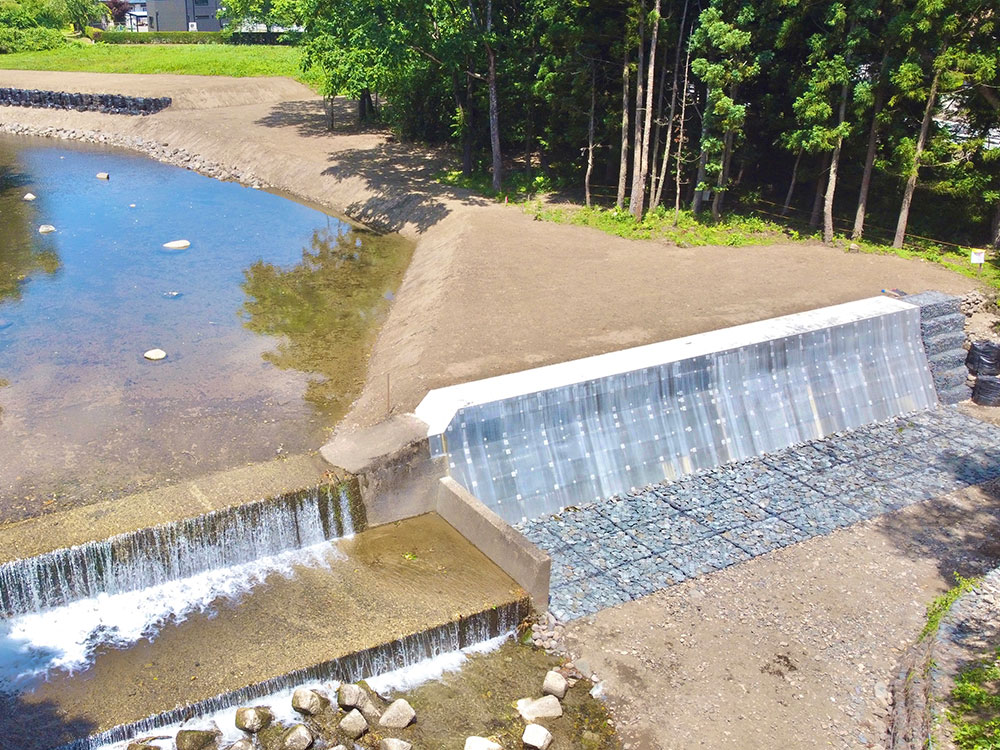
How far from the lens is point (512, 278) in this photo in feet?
71.9

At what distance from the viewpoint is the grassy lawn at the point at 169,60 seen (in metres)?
49.0

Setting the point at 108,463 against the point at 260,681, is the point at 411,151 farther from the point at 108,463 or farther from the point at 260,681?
the point at 260,681

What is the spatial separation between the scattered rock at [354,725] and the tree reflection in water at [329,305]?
22.5ft

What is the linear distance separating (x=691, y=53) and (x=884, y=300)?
9.46 metres

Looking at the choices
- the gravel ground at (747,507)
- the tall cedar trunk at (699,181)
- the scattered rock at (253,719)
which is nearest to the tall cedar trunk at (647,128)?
the tall cedar trunk at (699,181)

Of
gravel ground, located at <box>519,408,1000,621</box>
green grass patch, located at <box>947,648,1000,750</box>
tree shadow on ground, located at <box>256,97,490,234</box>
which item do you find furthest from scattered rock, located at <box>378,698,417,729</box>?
tree shadow on ground, located at <box>256,97,490,234</box>

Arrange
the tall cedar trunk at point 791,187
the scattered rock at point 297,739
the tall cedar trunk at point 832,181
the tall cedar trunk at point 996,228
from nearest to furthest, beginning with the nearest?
1. the scattered rock at point 297,739
2. the tall cedar trunk at point 832,181
3. the tall cedar trunk at point 996,228
4. the tall cedar trunk at point 791,187

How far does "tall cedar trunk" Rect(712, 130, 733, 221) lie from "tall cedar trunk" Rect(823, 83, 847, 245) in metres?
2.91

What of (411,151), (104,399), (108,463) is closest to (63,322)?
(104,399)

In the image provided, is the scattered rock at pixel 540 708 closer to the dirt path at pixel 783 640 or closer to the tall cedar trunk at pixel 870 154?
the dirt path at pixel 783 640

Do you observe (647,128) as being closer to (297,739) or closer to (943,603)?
(943,603)

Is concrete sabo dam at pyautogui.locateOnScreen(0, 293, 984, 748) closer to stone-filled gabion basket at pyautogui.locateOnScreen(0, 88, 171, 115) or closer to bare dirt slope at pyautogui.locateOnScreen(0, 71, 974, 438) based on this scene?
bare dirt slope at pyautogui.locateOnScreen(0, 71, 974, 438)

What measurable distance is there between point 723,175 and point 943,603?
1608 cm

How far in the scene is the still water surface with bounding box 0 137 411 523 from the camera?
579 inches
